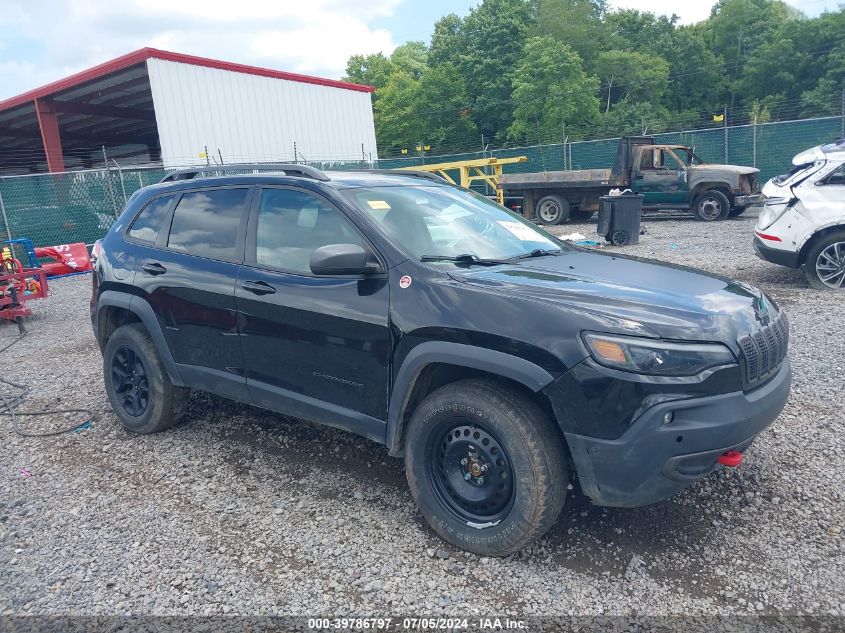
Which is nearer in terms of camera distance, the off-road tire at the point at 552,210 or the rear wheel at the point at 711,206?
the rear wheel at the point at 711,206

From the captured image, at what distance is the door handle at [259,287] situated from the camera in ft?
12.2

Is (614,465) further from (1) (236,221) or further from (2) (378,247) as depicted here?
(1) (236,221)

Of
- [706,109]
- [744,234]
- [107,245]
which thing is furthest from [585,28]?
[107,245]

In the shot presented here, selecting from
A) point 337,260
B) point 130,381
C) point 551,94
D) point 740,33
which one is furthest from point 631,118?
point 337,260

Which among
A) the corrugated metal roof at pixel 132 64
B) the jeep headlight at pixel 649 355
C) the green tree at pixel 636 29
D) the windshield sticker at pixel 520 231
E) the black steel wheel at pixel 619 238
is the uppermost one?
the green tree at pixel 636 29

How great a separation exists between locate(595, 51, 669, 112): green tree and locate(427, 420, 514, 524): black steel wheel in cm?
4999

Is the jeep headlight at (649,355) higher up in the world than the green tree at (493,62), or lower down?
lower down

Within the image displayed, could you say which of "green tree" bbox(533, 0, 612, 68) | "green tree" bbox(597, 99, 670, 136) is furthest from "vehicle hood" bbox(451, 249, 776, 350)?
"green tree" bbox(533, 0, 612, 68)

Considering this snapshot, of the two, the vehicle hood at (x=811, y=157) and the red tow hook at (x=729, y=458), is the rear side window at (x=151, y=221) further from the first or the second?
the vehicle hood at (x=811, y=157)

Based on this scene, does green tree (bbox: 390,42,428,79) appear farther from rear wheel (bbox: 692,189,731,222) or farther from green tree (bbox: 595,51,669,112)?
rear wheel (bbox: 692,189,731,222)

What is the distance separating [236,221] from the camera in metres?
4.06

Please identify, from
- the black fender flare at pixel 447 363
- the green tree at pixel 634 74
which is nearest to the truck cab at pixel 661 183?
the black fender flare at pixel 447 363

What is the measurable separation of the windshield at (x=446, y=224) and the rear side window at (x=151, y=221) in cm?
172

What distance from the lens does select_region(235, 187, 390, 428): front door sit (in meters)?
3.30
